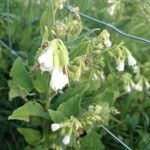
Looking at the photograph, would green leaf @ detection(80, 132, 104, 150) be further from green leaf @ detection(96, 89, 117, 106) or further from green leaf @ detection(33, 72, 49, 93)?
green leaf @ detection(33, 72, 49, 93)

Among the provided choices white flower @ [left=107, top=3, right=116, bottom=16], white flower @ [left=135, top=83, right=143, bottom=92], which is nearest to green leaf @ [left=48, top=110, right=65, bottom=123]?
white flower @ [left=135, top=83, right=143, bottom=92]

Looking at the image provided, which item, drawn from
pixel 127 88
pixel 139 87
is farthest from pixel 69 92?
pixel 139 87

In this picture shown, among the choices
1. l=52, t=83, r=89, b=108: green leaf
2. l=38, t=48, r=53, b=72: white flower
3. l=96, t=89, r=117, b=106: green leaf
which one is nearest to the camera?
l=38, t=48, r=53, b=72: white flower

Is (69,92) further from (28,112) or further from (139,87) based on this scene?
(139,87)

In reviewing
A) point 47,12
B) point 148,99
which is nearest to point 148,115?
point 148,99

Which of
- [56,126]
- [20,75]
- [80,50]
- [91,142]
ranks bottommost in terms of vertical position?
[91,142]

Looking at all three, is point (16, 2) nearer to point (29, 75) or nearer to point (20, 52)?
point (20, 52)
